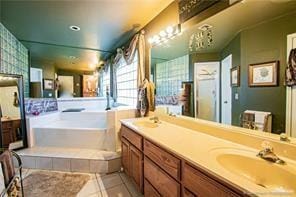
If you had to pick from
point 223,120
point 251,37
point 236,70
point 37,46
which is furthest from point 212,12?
point 37,46

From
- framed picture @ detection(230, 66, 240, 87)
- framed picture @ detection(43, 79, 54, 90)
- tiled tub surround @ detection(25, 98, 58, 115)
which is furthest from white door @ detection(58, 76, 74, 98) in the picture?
framed picture @ detection(230, 66, 240, 87)

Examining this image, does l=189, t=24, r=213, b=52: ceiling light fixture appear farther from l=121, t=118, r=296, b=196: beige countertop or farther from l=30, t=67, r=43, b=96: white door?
l=30, t=67, r=43, b=96: white door

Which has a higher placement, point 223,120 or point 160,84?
point 160,84

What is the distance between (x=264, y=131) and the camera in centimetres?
120

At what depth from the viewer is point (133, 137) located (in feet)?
6.53

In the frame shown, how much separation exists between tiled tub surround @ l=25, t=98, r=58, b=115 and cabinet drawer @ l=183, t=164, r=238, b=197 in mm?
3442

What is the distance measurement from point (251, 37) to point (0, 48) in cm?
349

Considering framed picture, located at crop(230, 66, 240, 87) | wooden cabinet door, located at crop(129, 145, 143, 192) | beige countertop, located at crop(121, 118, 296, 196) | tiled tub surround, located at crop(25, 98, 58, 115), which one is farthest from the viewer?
tiled tub surround, located at crop(25, 98, 58, 115)

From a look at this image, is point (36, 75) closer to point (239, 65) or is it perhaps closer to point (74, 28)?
point (74, 28)

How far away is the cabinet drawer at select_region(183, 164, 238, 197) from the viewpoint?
2.75 feet

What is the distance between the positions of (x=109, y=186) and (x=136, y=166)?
22.8 inches

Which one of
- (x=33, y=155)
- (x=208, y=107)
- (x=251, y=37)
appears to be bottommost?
(x=33, y=155)

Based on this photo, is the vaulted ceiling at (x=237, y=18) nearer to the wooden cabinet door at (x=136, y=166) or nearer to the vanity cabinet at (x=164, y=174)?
the vanity cabinet at (x=164, y=174)

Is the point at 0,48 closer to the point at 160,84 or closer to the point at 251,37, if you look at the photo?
the point at 160,84
